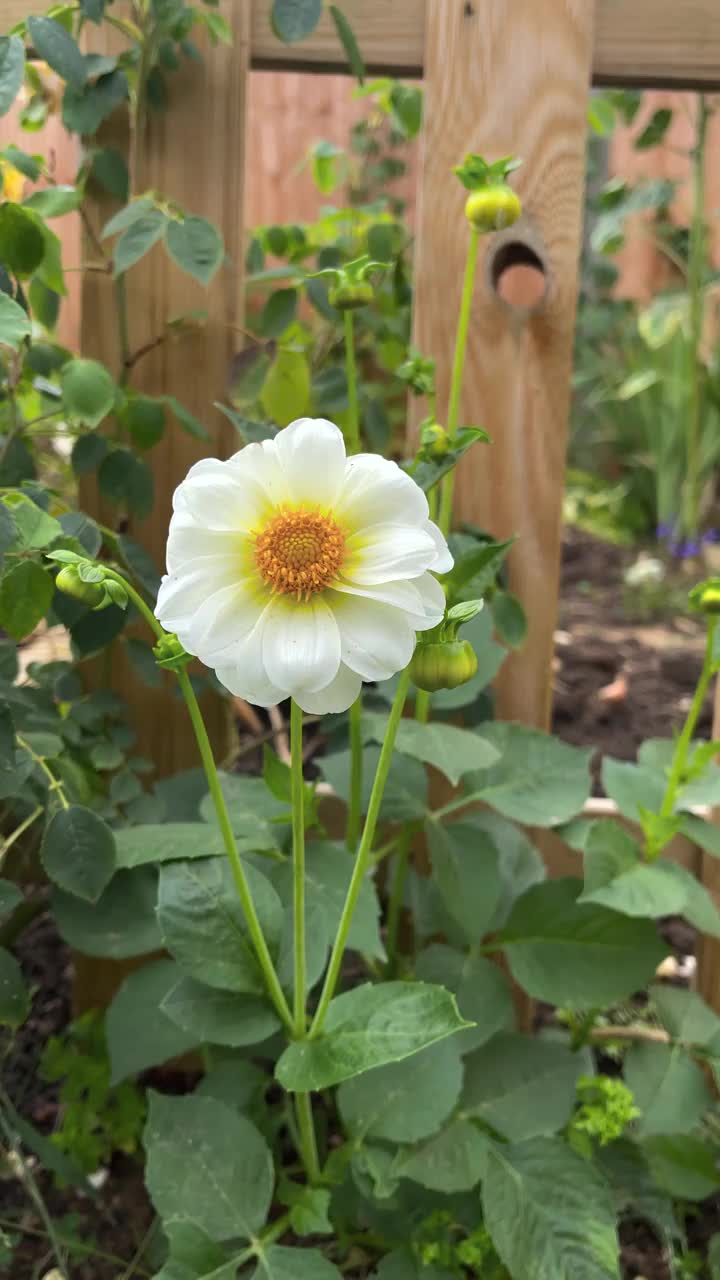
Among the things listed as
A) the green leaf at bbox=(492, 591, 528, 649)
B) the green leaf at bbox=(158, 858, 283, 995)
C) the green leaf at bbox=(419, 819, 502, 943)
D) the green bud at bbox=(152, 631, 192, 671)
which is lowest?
the green leaf at bbox=(419, 819, 502, 943)

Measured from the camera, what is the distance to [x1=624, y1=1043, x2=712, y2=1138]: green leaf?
109 centimetres

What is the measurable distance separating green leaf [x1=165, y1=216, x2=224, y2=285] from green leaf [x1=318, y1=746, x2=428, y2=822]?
19.6 inches

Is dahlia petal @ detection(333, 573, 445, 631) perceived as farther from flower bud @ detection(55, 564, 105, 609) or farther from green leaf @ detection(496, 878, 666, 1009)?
green leaf @ detection(496, 878, 666, 1009)

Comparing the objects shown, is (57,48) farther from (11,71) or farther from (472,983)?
(472,983)

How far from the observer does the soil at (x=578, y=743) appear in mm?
1144

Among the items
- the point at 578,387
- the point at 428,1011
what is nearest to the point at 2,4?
the point at 428,1011

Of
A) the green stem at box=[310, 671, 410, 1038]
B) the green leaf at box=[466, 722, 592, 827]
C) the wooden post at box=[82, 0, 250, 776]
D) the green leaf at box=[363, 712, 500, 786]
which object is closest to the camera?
the green stem at box=[310, 671, 410, 1038]

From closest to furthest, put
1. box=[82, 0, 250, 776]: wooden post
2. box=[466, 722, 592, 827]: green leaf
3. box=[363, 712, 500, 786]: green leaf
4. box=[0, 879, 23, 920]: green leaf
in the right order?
box=[0, 879, 23, 920]: green leaf, box=[363, 712, 500, 786]: green leaf, box=[466, 722, 592, 827]: green leaf, box=[82, 0, 250, 776]: wooden post

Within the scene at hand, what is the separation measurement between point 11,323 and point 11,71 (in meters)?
0.33

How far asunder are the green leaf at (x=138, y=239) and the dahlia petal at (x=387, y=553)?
0.50 metres

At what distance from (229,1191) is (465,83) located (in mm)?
1136

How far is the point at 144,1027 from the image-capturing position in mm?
1054

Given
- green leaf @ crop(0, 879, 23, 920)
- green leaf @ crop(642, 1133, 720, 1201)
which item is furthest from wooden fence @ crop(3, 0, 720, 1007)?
green leaf @ crop(0, 879, 23, 920)

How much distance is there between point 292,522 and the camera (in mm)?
672
